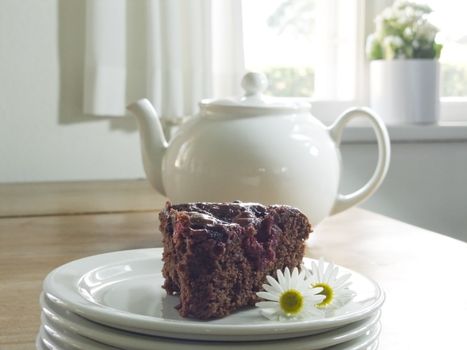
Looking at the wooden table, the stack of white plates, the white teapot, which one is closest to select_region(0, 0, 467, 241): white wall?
the wooden table

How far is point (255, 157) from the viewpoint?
39.9 inches

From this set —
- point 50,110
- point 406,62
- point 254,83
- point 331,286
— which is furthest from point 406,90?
point 331,286

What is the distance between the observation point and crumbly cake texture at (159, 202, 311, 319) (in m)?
0.62

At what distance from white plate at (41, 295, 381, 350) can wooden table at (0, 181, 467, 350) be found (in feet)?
0.24

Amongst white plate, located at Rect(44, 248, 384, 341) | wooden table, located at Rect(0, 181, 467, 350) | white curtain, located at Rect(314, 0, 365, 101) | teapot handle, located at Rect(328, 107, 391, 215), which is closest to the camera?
white plate, located at Rect(44, 248, 384, 341)

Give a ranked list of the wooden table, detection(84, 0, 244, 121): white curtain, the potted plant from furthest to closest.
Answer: the potted plant, detection(84, 0, 244, 121): white curtain, the wooden table

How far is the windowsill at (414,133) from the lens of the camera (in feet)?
6.56

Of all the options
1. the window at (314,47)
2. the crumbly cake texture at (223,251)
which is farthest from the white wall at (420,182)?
the crumbly cake texture at (223,251)

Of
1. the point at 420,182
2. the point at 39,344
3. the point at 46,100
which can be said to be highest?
the point at 46,100

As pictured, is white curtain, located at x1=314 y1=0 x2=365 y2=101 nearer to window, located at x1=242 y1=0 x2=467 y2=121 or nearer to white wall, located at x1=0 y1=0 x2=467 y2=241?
window, located at x1=242 y1=0 x2=467 y2=121

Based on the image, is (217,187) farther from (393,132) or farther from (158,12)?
(393,132)

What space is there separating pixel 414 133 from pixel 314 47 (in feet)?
1.23

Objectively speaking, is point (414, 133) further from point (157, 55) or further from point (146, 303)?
point (146, 303)

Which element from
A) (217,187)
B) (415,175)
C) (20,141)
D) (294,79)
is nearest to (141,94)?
(20,141)
